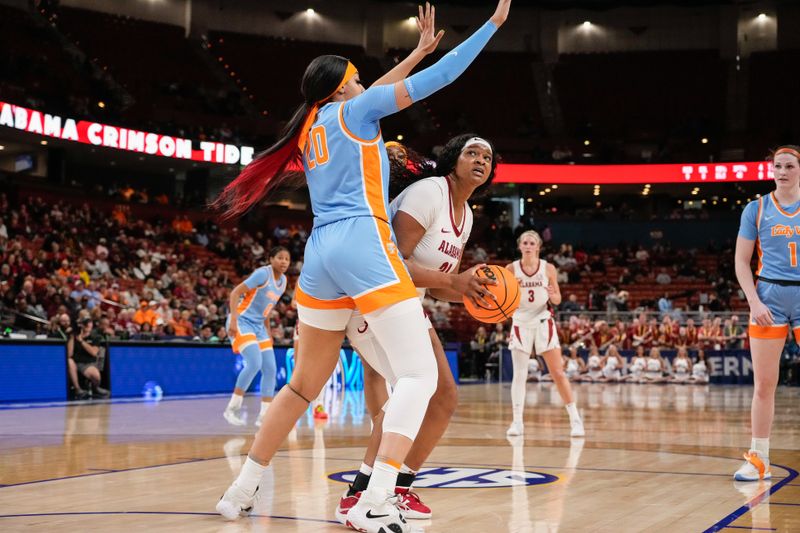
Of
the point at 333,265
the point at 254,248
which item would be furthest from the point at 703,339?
the point at 333,265

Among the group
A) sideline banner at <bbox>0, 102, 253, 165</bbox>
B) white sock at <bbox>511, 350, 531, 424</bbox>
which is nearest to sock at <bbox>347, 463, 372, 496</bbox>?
white sock at <bbox>511, 350, 531, 424</bbox>

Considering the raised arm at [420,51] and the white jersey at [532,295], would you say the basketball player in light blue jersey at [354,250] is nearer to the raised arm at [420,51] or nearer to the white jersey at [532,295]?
the raised arm at [420,51]

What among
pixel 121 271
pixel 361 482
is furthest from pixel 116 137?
pixel 361 482

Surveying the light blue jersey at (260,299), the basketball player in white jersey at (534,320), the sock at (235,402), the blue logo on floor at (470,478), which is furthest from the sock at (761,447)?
the sock at (235,402)

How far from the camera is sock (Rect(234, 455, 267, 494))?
4.29 m

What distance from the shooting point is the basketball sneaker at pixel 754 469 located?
5738mm

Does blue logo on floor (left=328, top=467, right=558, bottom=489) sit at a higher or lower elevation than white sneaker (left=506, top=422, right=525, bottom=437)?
higher

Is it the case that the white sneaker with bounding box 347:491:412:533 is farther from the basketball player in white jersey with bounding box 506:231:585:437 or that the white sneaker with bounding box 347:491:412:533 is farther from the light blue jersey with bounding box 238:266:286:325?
the light blue jersey with bounding box 238:266:286:325

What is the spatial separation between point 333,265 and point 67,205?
78.4ft

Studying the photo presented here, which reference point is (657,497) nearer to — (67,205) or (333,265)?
(333,265)

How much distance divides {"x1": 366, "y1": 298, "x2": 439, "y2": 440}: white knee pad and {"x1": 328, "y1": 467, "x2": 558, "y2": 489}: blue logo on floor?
1644mm

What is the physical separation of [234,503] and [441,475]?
2.02m

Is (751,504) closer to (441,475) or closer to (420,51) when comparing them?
(441,475)

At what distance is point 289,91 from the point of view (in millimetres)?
37188
